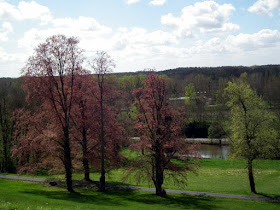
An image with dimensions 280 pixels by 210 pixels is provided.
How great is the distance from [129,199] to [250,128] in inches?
439

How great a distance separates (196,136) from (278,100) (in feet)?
86.5

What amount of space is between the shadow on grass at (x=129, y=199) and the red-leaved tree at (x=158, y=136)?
1.43 m

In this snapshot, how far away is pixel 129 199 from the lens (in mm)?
19797

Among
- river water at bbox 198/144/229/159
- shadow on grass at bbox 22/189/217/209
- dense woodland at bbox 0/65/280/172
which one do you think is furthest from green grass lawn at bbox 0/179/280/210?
river water at bbox 198/144/229/159

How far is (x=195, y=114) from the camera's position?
74.4 meters

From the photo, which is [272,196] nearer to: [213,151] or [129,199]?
[129,199]

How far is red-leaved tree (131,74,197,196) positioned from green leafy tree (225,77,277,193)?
16.0 ft

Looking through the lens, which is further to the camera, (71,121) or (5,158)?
(5,158)

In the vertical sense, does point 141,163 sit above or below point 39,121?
below

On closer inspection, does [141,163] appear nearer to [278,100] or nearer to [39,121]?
[39,121]

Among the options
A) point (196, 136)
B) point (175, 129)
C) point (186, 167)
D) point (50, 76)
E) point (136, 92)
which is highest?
point (50, 76)

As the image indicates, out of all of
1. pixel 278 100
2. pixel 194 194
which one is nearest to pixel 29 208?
pixel 194 194

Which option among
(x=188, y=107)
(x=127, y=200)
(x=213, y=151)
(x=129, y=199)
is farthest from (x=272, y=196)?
(x=188, y=107)

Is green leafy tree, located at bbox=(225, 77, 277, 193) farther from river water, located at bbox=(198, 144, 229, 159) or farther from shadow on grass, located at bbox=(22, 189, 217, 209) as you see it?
river water, located at bbox=(198, 144, 229, 159)
